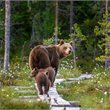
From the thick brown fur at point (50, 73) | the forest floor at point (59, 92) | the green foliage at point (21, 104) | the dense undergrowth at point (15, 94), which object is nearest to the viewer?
the green foliage at point (21, 104)

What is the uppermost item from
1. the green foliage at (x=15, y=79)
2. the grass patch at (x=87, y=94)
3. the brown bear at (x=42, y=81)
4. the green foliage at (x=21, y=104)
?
the brown bear at (x=42, y=81)

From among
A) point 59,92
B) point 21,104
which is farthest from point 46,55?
point 21,104

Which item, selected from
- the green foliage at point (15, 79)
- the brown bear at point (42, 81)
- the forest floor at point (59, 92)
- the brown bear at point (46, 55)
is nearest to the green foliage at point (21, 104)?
the forest floor at point (59, 92)

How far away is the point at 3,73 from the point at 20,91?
5.36 metres

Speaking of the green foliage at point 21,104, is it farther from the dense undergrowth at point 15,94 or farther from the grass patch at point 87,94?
the grass patch at point 87,94

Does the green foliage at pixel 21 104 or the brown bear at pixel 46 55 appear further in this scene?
the brown bear at pixel 46 55

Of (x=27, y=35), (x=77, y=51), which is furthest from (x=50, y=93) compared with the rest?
(x=27, y=35)

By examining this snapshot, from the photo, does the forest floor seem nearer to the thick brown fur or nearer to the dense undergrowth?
the dense undergrowth

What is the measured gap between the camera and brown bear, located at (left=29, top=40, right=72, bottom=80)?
1498cm

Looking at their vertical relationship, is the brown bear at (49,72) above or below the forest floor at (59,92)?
above

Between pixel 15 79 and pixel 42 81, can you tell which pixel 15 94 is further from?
pixel 15 79

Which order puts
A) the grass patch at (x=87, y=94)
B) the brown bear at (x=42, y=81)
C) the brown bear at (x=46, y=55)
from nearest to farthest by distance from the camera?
the grass patch at (x=87, y=94), the brown bear at (x=42, y=81), the brown bear at (x=46, y=55)

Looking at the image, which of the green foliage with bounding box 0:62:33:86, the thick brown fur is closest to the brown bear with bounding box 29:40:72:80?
the thick brown fur

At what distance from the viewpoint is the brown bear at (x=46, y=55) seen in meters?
15.0
